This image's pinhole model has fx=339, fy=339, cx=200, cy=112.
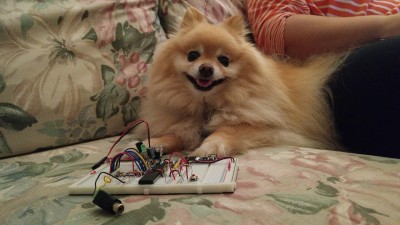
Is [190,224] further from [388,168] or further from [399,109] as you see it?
[399,109]

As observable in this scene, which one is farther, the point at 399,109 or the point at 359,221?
the point at 399,109

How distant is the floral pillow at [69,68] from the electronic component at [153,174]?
546mm

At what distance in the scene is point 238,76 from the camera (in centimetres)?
124

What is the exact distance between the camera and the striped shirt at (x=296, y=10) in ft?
4.63

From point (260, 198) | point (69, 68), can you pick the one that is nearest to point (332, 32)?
point (260, 198)

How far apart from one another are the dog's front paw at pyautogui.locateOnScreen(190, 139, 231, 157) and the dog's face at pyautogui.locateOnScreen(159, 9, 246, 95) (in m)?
0.25

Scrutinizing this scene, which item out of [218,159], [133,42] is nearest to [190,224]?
[218,159]

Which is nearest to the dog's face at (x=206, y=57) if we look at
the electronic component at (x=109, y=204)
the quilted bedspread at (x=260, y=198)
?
the quilted bedspread at (x=260, y=198)

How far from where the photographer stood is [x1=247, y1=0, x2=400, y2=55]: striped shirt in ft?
4.63

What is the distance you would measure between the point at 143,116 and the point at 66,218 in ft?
2.55

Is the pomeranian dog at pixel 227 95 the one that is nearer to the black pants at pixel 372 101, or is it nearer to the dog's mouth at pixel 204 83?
the dog's mouth at pixel 204 83

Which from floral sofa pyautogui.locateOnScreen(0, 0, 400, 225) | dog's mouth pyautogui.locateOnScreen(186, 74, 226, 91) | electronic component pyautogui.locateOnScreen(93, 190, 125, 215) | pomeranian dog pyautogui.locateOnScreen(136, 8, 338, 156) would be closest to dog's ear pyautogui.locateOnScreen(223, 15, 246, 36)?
pomeranian dog pyautogui.locateOnScreen(136, 8, 338, 156)

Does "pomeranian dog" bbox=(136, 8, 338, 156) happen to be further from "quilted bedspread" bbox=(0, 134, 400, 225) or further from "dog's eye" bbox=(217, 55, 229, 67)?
"quilted bedspread" bbox=(0, 134, 400, 225)

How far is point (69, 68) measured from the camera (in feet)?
4.04
